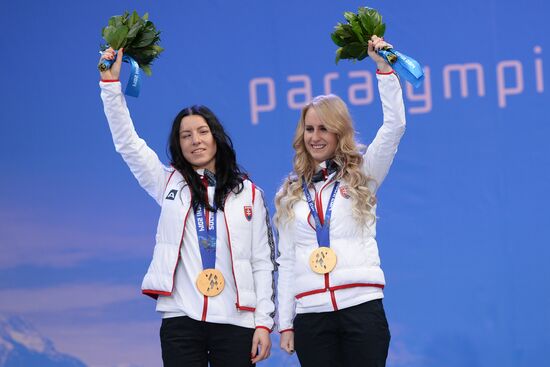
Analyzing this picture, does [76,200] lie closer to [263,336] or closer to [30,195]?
[30,195]

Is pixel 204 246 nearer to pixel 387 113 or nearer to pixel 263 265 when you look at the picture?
pixel 263 265

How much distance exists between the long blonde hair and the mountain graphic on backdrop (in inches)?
94.3

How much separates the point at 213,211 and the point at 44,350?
2404 mm

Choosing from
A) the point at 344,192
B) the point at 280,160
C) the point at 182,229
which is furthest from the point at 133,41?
the point at 280,160

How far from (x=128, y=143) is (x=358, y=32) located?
34.9 inches

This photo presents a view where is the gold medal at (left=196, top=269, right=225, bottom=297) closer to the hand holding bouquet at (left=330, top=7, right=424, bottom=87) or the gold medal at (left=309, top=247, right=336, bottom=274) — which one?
the gold medal at (left=309, top=247, right=336, bottom=274)

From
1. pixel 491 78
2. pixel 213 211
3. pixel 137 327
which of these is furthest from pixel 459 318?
pixel 213 211

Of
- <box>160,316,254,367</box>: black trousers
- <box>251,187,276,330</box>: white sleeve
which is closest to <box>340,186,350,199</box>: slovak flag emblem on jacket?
<box>251,187,276,330</box>: white sleeve

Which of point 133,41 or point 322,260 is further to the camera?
point 133,41

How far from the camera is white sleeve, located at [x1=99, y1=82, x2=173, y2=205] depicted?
338 cm

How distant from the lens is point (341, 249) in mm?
3248

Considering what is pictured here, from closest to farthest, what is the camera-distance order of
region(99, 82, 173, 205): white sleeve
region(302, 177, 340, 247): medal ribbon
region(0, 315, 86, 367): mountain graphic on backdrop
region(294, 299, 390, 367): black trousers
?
region(294, 299, 390, 367): black trousers, region(302, 177, 340, 247): medal ribbon, region(99, 82, 173, 205): white sleeve, region(0, 315, 86, 367): mountain graphic on backdrop

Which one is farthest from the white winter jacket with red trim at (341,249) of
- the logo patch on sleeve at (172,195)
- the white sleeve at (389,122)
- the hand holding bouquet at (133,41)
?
the hand holding bouquet at (133,41)

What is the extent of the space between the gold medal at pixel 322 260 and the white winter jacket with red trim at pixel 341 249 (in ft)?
0.06
